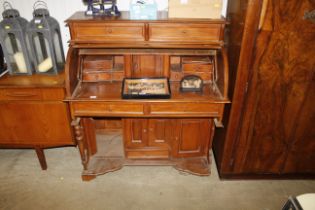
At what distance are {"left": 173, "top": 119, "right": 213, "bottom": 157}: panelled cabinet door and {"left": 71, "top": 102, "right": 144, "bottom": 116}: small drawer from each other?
0.48 meters

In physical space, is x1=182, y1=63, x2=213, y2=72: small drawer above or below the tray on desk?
above

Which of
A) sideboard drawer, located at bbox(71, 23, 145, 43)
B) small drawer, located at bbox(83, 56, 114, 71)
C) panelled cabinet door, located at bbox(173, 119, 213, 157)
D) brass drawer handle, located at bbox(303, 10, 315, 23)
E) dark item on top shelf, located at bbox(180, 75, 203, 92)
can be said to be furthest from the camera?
panelled cabinet door, located at bbox(173, 119, 213, 157)

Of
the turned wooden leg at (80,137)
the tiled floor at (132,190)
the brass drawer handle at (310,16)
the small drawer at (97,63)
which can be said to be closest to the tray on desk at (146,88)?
the small drawer at (97,63)

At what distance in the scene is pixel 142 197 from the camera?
6.94 ft

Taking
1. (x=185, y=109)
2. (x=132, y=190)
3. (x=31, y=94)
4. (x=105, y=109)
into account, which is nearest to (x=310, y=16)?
(x=185, y=109)

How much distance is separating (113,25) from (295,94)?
1431 millimetres

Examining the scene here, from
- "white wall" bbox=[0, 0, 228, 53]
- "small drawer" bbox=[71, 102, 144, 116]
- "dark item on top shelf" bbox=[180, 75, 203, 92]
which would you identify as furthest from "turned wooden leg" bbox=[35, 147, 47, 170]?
"dark item on top shelf" bbox=[180, 75, 203, 92]

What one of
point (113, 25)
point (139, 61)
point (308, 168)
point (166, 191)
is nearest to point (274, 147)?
point (308, 168)

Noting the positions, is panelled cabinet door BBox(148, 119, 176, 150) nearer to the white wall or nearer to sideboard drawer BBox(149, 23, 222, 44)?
sideboard drawer BBox(149, 23, 222, 44)

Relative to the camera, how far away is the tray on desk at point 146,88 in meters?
1.86

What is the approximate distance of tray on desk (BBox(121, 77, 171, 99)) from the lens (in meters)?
1.86

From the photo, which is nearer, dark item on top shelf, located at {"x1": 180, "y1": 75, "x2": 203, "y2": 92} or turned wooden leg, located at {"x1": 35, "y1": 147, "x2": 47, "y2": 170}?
dark item on top shelf, located at {"x1": 180, "y1": 75, "x2": 203, "y2": 92}

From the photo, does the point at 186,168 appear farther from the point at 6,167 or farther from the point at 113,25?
the point at 6,167

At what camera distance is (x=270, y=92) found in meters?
1.86
